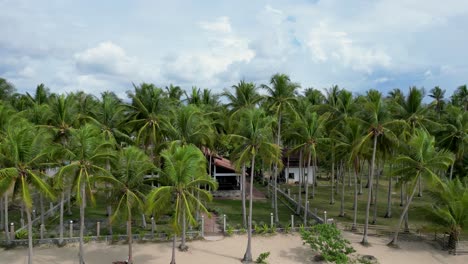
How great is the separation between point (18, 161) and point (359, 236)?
954 inches

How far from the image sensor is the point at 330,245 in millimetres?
22812

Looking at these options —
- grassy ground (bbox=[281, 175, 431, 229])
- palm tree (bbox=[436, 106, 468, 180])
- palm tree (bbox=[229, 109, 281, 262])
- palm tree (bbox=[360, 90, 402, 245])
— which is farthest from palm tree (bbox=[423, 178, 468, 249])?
palm tree (bbox=[229, 109, 281, 262])

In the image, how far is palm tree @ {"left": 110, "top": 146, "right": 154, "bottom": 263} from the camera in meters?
19.9

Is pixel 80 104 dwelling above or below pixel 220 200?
above

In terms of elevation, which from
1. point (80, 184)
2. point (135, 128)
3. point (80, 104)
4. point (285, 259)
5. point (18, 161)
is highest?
point (80, 104)

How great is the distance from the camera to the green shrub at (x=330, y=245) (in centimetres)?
2205

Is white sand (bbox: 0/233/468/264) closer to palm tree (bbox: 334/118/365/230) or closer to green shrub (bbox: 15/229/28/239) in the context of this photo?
green shrub (bbox: 15/229/28/239)

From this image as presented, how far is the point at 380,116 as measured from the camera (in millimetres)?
26234

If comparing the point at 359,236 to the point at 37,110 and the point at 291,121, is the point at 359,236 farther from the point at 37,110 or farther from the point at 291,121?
the point at 37,110

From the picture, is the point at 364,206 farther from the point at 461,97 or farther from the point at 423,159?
the point at 461,97

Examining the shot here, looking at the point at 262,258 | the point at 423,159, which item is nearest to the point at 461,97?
the point at 423,159

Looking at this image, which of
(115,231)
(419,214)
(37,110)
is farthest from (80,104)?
(419,214)

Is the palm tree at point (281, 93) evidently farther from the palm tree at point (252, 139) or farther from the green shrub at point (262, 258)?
the green shrub at point (262, 258)

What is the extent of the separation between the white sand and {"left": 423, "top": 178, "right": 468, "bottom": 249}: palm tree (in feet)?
6.02
